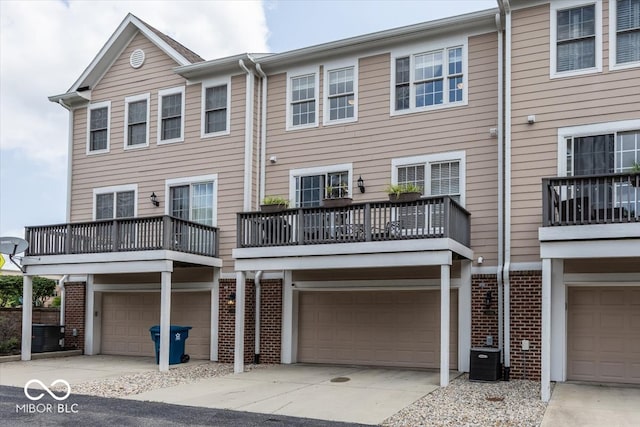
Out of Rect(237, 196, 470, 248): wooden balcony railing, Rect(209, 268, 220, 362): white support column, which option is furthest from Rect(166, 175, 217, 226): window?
Rect(237, 196, 470, 248): wooden balcony railing

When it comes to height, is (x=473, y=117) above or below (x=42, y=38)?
below

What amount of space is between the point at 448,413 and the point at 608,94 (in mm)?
6883

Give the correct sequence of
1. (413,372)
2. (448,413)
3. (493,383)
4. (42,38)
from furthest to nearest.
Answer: (42,38)
(413,372)
(493,383)
(448,413)

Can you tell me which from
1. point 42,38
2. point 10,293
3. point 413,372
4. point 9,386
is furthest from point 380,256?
point 10,293

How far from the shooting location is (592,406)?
9953 millimetres

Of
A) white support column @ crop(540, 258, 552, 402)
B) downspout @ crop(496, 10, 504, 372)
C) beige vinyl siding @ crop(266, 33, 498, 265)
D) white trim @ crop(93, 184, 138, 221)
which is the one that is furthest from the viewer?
white trim @ crop(93, 184, 138, 221)

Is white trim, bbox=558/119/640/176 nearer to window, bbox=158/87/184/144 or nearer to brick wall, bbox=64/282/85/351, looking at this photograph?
window, bbox=158/87/184/144

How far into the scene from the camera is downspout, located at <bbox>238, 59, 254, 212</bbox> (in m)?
15.9

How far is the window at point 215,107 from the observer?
16656mm

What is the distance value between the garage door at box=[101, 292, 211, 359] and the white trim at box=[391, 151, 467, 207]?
19.9 feet

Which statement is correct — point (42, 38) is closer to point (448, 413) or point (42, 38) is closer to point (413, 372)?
point (413, 372)

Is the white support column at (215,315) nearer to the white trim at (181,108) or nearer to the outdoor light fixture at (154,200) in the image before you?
the outdoor light fixture at (154,200)

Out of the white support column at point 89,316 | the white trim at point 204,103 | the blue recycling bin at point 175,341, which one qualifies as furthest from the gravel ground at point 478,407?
the white support column at point 89,316

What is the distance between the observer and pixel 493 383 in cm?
1200
